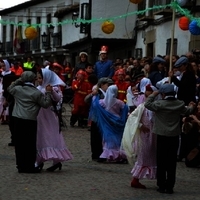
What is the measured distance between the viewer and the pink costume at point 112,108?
13.6m

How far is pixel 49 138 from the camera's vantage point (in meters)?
12.3

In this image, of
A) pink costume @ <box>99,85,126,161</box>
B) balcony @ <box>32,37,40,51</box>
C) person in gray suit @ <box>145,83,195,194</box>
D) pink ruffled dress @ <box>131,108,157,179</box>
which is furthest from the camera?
balcony @ <box>32,37,40,51</box>

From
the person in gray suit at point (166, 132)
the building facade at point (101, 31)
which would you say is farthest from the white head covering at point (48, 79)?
the building facade at point (101, 31)

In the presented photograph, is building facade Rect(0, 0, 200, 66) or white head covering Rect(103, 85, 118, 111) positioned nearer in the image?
white head covering Rect(103, 85, 118, 111)

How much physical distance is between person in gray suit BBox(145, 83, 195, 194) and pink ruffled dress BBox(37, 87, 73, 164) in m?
2.19

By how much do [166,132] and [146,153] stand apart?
0.60 m

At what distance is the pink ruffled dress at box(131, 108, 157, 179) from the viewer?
1090 centimetres

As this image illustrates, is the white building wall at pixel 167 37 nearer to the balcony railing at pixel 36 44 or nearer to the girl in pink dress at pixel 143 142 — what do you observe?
the girl in pink dress at pixel 143 142

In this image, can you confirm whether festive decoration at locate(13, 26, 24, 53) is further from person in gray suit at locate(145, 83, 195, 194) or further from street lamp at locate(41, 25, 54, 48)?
person in gray suit at locate(145, 83, 195, 194)

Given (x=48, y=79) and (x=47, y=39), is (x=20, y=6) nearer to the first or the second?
(x=47, y=39)

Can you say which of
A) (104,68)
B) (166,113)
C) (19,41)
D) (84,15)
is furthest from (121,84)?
(19,41)

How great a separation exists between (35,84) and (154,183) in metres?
2.60

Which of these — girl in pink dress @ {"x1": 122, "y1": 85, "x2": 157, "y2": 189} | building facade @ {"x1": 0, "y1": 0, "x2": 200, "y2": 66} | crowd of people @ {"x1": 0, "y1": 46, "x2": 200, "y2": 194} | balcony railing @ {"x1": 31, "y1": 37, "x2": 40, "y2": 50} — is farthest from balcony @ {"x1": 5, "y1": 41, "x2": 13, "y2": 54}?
girl in pink dress @ {"x1": 122, "y1": 85, "x2": 157, "y2": 189}

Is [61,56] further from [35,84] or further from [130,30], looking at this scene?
[35,84]
